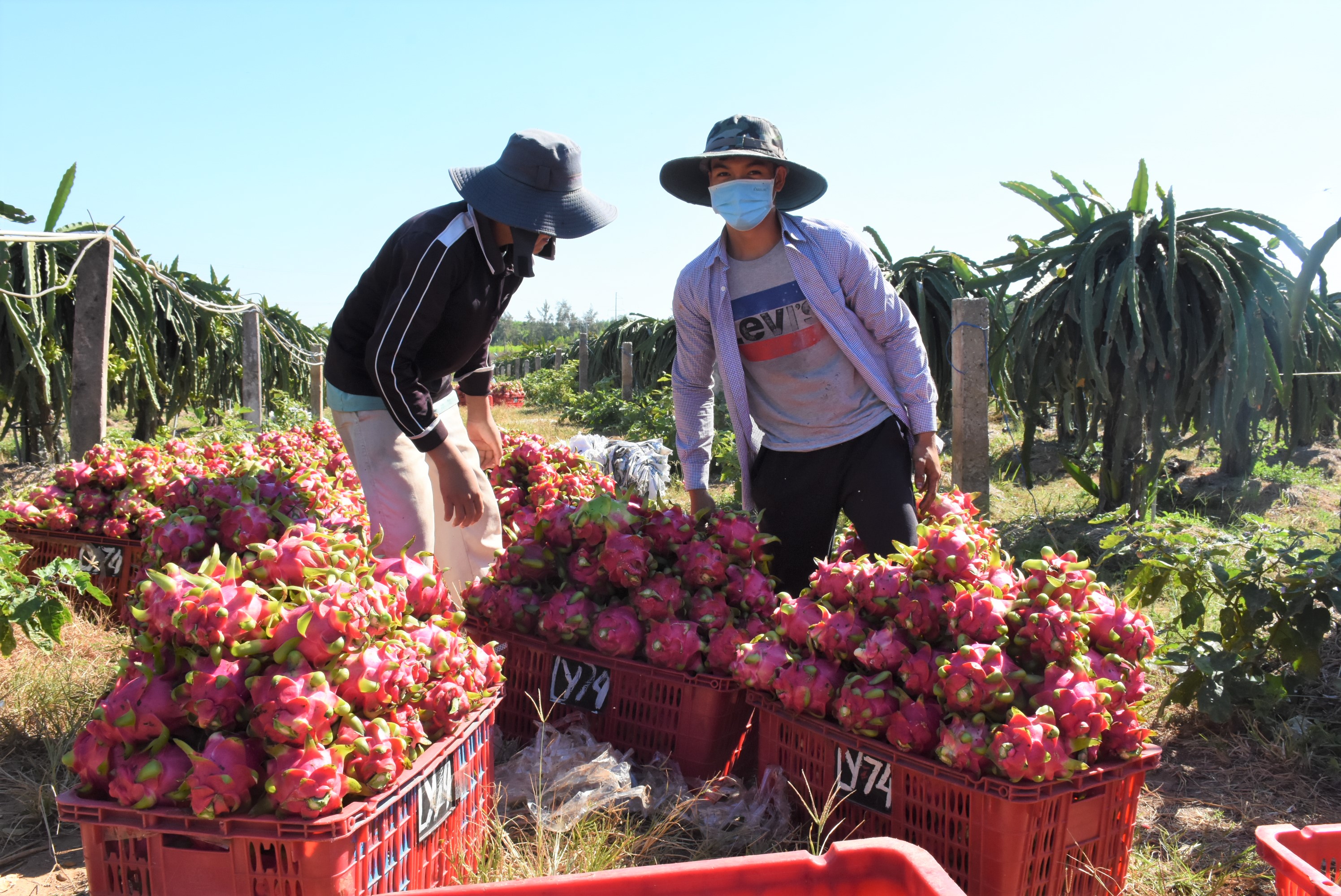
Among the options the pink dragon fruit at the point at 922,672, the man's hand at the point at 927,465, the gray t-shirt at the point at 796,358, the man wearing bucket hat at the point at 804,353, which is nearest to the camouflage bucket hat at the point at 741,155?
the man wearing bucket hat at the point at 804,353

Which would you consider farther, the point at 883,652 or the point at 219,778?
the point at 883,652

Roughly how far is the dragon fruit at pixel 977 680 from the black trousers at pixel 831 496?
32.0 inches

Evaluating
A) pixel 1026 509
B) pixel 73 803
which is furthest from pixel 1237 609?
pixel 1026 509

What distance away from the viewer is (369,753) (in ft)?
4.83

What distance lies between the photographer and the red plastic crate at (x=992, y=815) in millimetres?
1587

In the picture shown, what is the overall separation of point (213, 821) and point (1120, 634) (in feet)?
5.66

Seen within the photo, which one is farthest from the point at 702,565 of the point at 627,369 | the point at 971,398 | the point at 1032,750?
the point at 627,369

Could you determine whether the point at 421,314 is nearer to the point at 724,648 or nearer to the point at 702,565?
the point at 702,565

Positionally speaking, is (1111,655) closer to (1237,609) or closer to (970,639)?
(970,639)

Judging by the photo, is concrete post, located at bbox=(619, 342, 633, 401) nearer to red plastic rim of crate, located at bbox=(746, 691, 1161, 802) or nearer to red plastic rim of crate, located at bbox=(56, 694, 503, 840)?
red plastic rim of crate, located at bbox=(746, 691, 1161, 802)

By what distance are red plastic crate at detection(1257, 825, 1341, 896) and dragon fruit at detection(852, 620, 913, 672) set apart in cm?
67

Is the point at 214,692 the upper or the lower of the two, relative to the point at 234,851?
upper

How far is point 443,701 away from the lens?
1734 millimetres

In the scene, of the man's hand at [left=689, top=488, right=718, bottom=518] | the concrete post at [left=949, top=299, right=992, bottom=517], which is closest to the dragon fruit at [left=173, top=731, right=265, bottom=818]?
the man's hand at [left=689, top=488, right=718, bottom=518]
